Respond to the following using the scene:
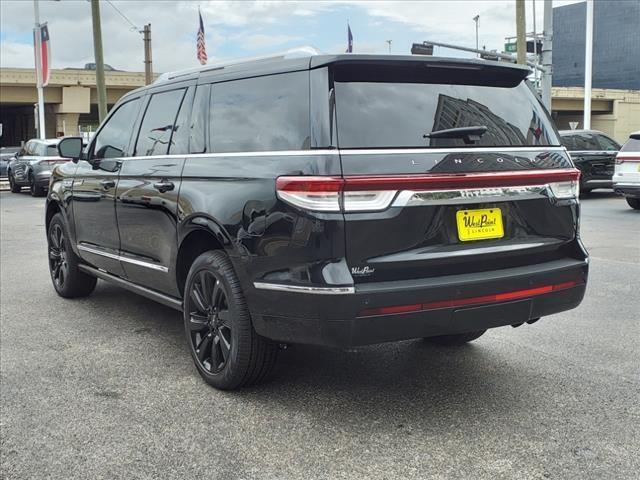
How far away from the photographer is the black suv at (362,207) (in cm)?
343

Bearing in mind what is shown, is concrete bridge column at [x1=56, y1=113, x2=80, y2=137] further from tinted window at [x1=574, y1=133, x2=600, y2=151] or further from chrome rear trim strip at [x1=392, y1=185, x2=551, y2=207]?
chrome rear trim strip at [x1=392, y1=185, x2=551, y2=207]

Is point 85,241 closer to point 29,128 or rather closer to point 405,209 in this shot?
point 405,209

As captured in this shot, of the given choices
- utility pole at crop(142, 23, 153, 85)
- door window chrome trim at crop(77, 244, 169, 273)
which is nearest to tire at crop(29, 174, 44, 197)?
door window chrome trim at crop(77, 244, 169, 273)

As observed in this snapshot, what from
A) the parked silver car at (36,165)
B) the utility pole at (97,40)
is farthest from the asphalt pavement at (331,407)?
the utility pole at (97,40)

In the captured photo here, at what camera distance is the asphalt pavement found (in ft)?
10.6

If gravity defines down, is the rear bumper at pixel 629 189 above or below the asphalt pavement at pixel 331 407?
above

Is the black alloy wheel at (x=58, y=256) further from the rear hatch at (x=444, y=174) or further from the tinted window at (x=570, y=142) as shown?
the tinted window at (x=570, y=142)

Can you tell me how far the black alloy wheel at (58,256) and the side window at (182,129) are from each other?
8.09 feet

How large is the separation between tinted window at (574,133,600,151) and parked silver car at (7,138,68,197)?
14.0 m

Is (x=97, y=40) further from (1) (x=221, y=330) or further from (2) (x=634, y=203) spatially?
(1) (x=221, y=330)

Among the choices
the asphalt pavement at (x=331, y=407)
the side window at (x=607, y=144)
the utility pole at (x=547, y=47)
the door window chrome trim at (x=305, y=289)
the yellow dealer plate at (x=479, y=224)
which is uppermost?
the utility pole at (x=547, y=47)

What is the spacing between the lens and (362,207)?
3.40 meters

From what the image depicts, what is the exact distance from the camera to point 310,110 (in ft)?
11.9

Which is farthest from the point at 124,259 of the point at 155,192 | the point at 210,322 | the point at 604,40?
the point at 604,40
